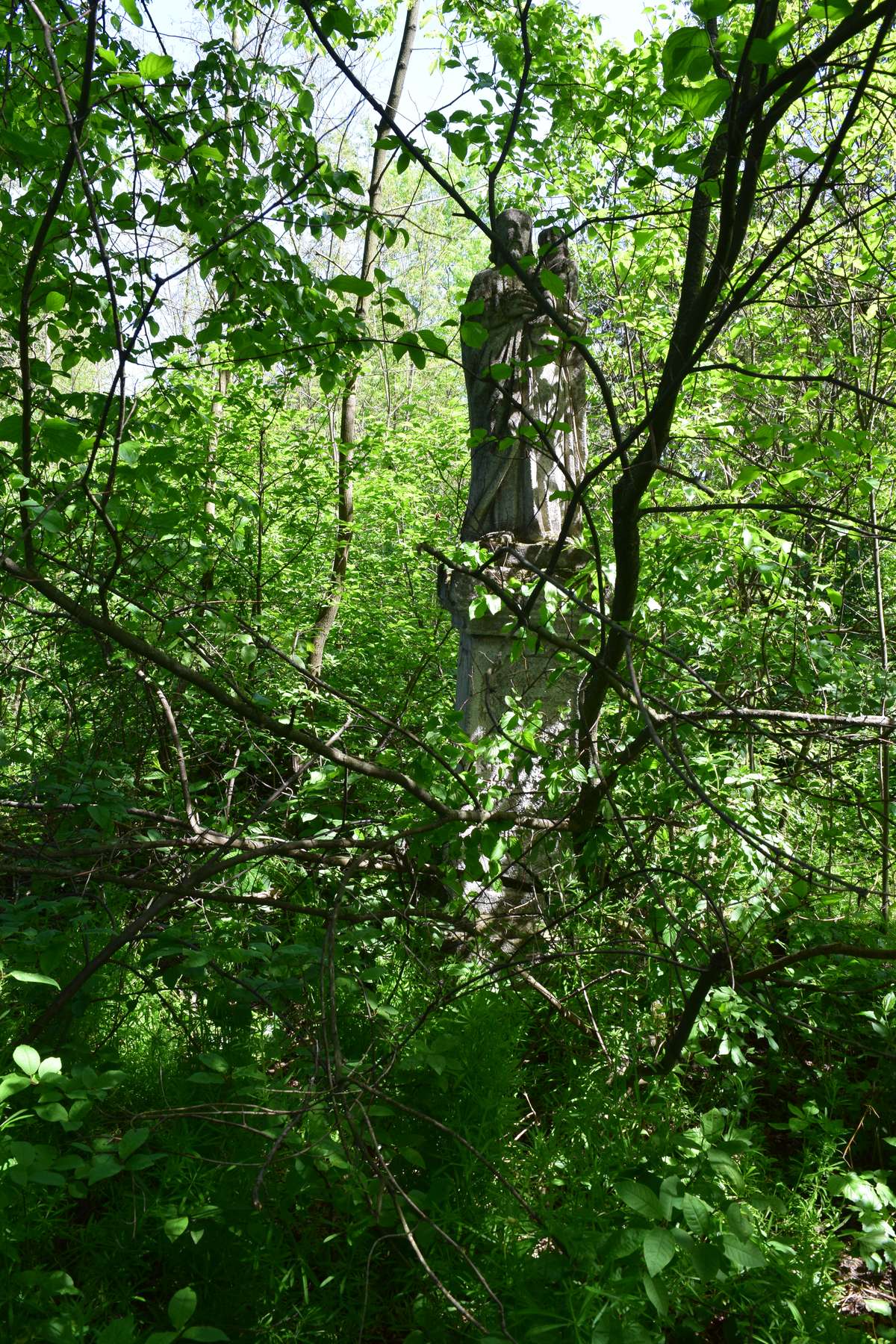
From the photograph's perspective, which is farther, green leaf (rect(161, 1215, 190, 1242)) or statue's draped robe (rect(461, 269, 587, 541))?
statue's draped robe (rect(461, 269, 587, 541))

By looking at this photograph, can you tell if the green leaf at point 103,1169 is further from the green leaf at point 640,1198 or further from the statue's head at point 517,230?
the statue's head at point 517,230

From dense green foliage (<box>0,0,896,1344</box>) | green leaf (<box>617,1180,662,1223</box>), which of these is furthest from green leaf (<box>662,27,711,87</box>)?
green leaf (<box>617,1180,662,1223</box>)

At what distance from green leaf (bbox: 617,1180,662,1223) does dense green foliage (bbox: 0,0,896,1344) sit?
3 centimetres

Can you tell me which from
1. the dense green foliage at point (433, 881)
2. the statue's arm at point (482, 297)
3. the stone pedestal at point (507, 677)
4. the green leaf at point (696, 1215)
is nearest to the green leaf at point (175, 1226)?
the dense green foliage at point (433, 881)

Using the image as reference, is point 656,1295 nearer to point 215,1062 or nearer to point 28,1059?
point 215,1062

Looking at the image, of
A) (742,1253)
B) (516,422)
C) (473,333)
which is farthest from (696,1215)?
(516,422)

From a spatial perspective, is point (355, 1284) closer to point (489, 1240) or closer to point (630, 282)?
point (489, 1240)

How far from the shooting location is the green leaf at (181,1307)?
1479mm

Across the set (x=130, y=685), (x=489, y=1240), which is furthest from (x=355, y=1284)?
(x=130, y=685)

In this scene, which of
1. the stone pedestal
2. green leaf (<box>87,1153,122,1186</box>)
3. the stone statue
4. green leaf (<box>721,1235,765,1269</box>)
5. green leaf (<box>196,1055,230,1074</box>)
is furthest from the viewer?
the stone statue

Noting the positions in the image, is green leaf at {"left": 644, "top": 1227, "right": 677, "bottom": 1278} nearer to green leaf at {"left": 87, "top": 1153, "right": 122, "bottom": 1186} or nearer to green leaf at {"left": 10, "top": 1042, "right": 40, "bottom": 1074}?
green leaf at {"left": 87, "top": 1153, "right": 122, "bottom": 1186}

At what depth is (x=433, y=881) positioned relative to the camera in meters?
3.87

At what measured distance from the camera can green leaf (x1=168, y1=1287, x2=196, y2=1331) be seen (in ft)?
4.85

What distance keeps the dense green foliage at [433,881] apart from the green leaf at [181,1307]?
0.04 meters
